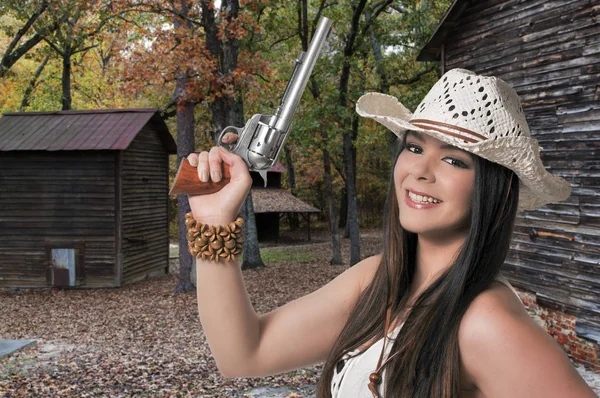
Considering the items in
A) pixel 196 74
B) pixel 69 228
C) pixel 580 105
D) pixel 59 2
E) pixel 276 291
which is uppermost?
pixel 59 2

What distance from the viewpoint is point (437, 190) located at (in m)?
1.65

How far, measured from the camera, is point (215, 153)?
1.90 metres

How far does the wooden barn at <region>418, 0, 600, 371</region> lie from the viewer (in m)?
7.44

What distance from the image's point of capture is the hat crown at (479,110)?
162cm

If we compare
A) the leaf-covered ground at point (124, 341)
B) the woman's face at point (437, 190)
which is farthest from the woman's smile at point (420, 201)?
the leaf-covered ground at point (124, 341)

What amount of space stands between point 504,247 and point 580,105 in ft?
22.4

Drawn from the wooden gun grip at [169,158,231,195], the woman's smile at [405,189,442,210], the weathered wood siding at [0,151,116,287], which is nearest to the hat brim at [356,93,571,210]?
the woman's smile at [405,189,442,210]

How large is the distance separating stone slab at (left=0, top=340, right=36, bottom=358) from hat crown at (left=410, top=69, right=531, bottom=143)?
926 centimetres

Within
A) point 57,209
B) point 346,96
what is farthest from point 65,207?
point 346,96

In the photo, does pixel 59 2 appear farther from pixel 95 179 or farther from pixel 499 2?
pixel 499 2

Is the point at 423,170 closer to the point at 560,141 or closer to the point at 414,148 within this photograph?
the point at 414,148

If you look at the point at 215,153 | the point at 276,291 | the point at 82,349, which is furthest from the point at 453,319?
the point at 276,291

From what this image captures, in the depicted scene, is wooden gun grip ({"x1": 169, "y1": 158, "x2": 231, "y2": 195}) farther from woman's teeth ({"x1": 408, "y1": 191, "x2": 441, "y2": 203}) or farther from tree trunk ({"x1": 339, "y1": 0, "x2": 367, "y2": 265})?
tree trunk ({"x1": 339, "y1": 0, "x2": 367, "y2": 265})

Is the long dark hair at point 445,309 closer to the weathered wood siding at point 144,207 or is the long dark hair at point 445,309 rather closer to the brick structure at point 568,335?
the brick structure at point 568,335
